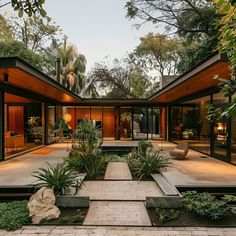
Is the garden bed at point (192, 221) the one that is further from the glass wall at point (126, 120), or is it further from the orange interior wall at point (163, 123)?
the orange interior wall at point (163, 123)

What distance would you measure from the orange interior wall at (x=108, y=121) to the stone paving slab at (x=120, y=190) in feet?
47.2

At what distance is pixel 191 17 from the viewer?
59.7 feet

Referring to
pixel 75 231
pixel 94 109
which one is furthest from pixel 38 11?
pixel 94 109

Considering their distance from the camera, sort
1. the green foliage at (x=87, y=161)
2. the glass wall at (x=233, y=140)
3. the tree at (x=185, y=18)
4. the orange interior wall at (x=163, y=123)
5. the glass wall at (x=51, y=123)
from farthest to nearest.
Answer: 1. the orange interior wall at (x=163, y=123)
2. the tree at (x=185, y=18)
3. the glass wall at (x=51, y=123)
4. the glass wall at (x=233, y=140)
5. the green foliage at (x=87, y=161)

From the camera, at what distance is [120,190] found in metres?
6.18

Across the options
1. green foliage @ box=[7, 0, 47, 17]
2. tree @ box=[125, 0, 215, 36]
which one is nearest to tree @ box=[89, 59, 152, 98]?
tree @ box=[125, 0, 215, 36]

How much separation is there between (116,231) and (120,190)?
189 cm

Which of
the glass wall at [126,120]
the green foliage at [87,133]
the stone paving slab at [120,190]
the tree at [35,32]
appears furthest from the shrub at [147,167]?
the tree at [35,32]

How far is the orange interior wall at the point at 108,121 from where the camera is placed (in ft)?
69.7

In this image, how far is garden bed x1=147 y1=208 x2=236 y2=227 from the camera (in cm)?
457

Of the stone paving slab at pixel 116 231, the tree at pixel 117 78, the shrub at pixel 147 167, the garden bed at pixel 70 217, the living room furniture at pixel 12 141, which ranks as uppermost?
the tree at pixel 117 78

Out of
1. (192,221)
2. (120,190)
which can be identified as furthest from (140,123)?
(192,221)

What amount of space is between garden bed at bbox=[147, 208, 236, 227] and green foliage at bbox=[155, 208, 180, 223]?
4 centimetres

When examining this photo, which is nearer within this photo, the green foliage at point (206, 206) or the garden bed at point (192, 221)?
the garden bed at point (192, 221)
